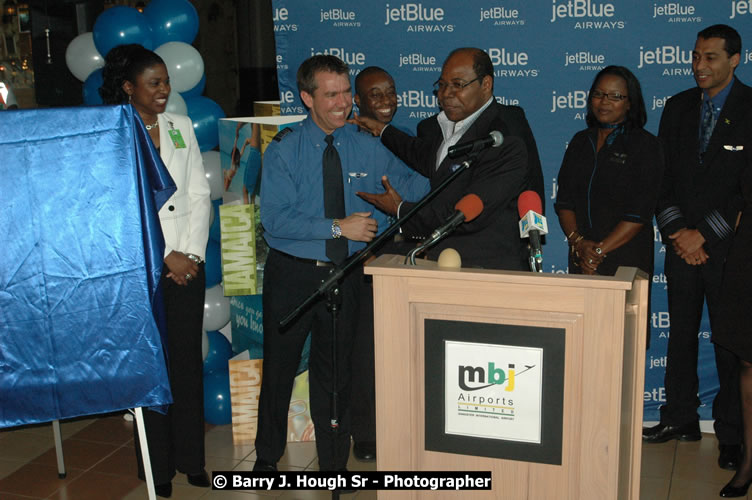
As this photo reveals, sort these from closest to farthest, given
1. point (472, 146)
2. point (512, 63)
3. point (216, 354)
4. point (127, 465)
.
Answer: point (472, 146), point (127, 465), point (512, 63), point (216, 354)

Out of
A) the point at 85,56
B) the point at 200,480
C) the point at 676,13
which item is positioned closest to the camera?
the point at 200,480

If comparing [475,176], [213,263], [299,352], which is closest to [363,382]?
[299,352]

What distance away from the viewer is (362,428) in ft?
12.9

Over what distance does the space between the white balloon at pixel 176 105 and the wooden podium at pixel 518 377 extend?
2.21 meters

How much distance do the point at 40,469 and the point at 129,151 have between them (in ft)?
6.77

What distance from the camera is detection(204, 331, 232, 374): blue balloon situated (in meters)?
4.51

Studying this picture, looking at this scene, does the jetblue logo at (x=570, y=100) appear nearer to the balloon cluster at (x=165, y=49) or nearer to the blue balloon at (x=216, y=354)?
the balloon cluster at (x=165, y=49)

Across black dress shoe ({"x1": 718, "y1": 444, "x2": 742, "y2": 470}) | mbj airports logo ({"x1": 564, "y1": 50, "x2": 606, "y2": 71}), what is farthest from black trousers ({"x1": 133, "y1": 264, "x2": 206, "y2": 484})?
black dress shoe ({"x1": 718, "y1": 444, "x2": 742, "y2": 470})

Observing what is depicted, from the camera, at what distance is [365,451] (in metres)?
3.89

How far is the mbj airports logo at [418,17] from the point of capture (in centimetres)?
432

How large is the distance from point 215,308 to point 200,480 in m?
1.13

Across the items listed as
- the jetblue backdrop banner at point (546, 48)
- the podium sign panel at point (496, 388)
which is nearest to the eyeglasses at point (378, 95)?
the jetblue backdrop banner at point (546, 48)

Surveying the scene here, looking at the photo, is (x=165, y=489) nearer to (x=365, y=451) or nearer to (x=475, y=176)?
(x=365, y=451)

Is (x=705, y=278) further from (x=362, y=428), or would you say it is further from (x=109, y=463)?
(x=109, y=463)
